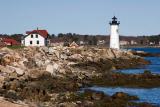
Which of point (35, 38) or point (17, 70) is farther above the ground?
point (35, 38)

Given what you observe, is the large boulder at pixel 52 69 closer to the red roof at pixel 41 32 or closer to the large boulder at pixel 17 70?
the large boulder at pixel 17 70

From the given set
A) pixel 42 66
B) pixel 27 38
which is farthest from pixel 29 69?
pixel 27 38

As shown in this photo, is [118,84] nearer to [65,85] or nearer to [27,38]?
[65,85]

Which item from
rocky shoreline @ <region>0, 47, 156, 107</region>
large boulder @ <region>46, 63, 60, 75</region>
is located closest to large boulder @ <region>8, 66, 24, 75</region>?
rocky shoreline @ <region>0, 47, 156, 107</region>

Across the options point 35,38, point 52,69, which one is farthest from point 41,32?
point 52,69

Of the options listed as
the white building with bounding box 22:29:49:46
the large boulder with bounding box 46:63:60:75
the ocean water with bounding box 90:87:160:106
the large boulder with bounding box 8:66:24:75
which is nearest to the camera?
the ocean water with bounding box 90:87:160:106

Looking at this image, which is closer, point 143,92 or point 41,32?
point 143,92

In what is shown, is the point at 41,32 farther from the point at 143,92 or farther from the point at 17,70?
the point at 143,92

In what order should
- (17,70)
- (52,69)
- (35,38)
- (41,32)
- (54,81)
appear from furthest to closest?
(41,32)
(35,38)
(52,69)
(17,70)
(54,81)

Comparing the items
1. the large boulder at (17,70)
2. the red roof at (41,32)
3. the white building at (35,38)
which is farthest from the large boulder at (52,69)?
the red roof at (41,32)

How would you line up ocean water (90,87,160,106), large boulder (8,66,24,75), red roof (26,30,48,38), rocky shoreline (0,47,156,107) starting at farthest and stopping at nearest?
1. red roof (26,30,48,38)
2. large boulder (8,66,24,75)
3. ocean water (90,87,160,106)
4. rocky shoreline (0,47,156,107)

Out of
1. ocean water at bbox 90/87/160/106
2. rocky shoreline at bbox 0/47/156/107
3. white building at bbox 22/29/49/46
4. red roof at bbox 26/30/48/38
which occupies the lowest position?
ocean water at bbox 90/87/160/106

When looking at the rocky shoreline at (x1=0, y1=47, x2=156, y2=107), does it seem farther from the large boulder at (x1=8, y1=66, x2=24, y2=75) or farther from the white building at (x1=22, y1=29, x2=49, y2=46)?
the white building at (x1=22, y1=29, x2=49, y2=46)

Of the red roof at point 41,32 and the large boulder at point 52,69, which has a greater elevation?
the red roof at point 41,32
